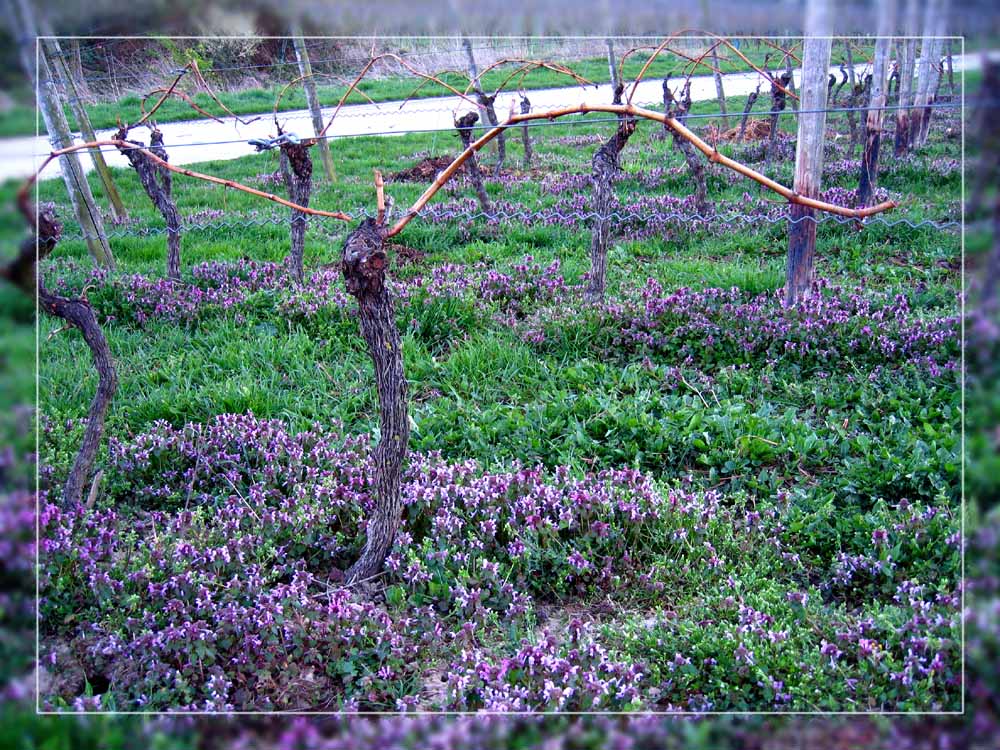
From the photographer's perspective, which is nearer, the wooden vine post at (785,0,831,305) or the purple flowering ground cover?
the purple flowering ground cover

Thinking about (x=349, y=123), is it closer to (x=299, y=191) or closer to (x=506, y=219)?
(x=299, y=191)

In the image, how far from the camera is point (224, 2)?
3.72 ft

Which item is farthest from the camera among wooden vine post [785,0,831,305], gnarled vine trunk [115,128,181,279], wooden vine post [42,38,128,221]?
gnarled vine trunk [115,128,181,279]

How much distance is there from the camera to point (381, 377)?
10.4 feet

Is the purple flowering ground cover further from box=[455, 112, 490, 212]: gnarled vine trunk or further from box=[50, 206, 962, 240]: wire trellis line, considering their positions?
box=[455, 112, 490, 212]: gnarled vine trunk

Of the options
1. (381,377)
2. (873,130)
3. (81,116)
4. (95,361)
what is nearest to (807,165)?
(873,130)

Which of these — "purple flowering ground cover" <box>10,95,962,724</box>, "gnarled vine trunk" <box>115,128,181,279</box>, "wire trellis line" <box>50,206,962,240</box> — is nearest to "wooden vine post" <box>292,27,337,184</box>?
"wire trellis line" <box>50,206,962,240</box>

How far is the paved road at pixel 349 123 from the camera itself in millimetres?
2872

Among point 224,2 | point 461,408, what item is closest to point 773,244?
point 461,408

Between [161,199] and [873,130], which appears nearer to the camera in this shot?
[161,199]

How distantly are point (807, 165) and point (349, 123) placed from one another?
4507mm

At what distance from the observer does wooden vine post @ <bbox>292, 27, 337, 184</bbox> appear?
2856 mm

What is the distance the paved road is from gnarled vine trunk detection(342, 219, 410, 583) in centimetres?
85

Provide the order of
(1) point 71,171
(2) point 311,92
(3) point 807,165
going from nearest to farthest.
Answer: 1. (3) point 807,165
2. (1) point 71,171
3. (2) point 311,92
